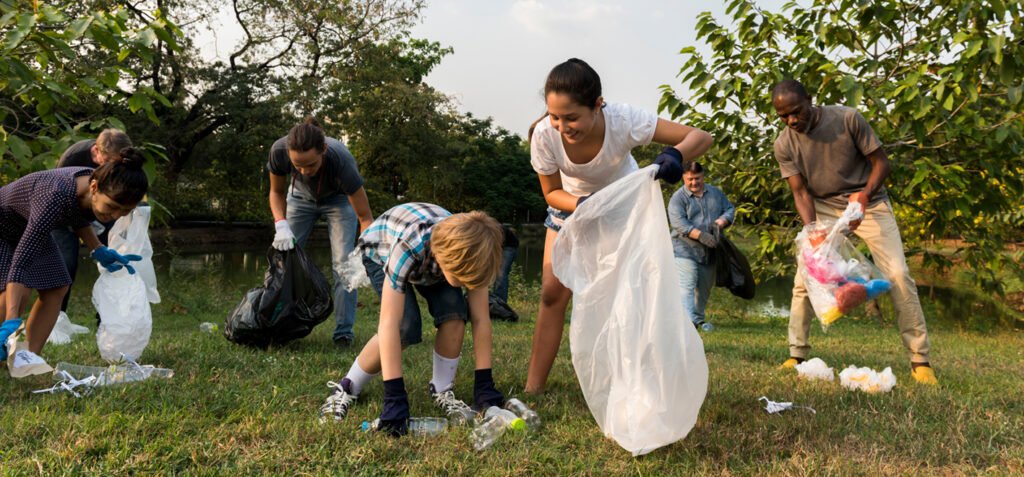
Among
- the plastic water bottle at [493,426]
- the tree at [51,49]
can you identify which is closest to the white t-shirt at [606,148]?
the plastic water bottle at [493,426]

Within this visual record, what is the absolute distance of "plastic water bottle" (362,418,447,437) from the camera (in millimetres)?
2316

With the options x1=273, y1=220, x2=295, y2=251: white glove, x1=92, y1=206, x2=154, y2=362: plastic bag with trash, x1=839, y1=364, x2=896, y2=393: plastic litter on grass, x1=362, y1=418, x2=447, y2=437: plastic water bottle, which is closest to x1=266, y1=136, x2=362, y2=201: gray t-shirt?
x1=273, y1=220, x2=295, y2=251: white glove

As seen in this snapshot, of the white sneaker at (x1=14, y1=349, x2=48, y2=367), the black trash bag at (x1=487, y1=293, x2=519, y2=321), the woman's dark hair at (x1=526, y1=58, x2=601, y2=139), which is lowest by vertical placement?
the black trash bag at (x1=487, y1=293, x2=519, y2=321)

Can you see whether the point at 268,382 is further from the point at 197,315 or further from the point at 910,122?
the point at 910,122

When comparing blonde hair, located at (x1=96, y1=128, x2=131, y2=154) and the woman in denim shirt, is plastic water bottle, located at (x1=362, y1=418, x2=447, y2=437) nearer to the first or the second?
blonde hair, located at (x1=96, y1=128, x2=131, y2=154)

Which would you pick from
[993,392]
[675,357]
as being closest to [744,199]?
[993,392]

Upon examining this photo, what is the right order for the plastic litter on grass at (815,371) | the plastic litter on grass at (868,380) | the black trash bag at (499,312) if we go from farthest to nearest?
1. the black trash bag at (499,312)
2. the plastic litter on grass at (815,371)
3. the plastic litter on grass at (868,380)

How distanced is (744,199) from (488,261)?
7106 mm

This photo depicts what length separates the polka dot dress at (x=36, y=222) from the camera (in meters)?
2.80

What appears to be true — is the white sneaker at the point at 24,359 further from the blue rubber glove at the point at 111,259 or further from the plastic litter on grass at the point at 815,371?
the plastic litter on grass at the point at 815,371

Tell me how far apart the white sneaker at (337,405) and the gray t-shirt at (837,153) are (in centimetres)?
293

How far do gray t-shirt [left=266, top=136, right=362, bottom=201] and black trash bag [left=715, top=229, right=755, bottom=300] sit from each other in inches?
150

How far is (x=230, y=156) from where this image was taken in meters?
18.7

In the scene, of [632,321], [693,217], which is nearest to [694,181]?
Result: [693,217]
